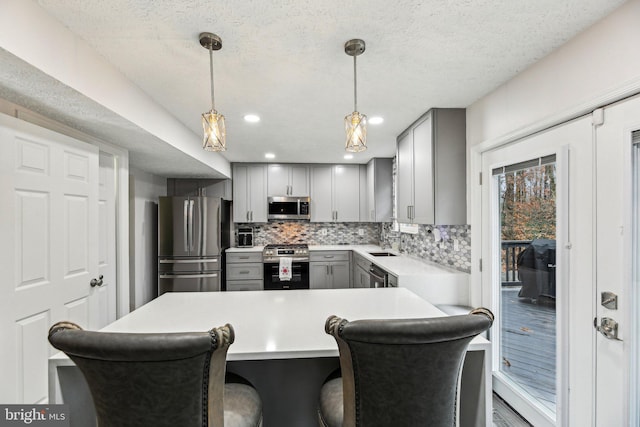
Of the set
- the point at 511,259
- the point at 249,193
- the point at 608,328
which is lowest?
the point at 608,328

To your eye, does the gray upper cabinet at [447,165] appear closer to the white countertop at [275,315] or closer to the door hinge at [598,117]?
the white countertop at [275,315]

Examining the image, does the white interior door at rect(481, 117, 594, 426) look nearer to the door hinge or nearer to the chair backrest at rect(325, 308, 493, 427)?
the door hinge

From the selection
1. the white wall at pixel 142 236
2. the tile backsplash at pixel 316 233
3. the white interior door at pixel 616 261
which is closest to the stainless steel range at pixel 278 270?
the tile backsplash at pixel 316 233

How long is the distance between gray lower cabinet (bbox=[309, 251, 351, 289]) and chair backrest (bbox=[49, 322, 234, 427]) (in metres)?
3.71

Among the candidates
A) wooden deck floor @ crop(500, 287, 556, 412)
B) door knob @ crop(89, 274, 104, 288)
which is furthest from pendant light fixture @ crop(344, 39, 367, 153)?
door knob @ crop(89, 274, 104, 288)

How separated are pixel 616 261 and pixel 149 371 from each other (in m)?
1.89

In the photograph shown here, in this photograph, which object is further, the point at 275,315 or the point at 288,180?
the point at 288,180

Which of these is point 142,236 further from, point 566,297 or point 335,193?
point 566,297

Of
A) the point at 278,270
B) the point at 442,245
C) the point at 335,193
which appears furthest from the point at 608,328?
the point at 335,193

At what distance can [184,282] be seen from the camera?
12.9ft

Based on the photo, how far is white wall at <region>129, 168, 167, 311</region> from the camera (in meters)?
3.64

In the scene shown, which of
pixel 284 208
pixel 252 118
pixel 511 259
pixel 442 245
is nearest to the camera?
pixel 511 259

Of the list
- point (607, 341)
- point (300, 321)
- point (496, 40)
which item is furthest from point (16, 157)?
point (607, 341)

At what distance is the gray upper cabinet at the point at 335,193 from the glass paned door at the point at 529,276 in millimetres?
2893
